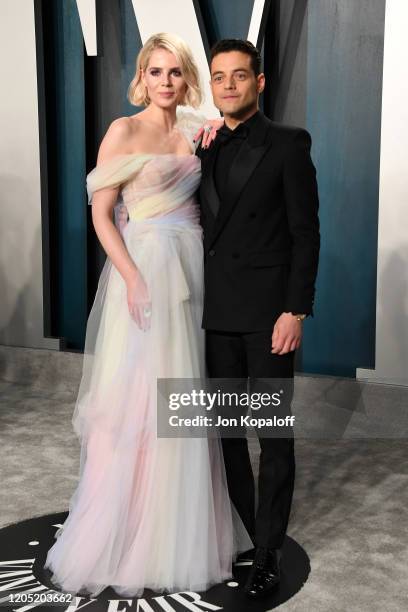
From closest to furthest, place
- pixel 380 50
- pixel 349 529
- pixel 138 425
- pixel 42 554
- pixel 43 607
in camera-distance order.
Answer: pixel 43 607 < pixel 138 425 < pixel 42 554 < pixel 349 529 < pixel 380 50

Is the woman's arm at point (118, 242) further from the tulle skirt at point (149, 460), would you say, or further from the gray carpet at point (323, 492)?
the gray carpet at point (323, 492)

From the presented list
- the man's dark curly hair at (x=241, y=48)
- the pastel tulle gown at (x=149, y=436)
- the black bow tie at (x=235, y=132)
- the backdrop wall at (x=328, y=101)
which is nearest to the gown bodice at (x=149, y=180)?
the pastel tulle gown at (x=149, y=436)

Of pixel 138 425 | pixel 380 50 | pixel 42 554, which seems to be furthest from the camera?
pixel 380 50

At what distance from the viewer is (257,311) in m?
2.52

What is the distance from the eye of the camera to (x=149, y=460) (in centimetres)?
265

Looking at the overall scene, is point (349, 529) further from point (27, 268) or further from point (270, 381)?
point (27, 268)

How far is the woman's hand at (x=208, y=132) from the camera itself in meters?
2.62

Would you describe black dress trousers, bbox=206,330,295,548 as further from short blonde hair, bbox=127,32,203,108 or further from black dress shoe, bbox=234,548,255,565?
short blonde hair, bbox=127,32,203,108

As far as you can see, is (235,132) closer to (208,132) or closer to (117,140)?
(208,132)

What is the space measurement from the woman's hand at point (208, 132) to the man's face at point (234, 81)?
0.16 m

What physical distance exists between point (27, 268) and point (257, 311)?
3.32 meters

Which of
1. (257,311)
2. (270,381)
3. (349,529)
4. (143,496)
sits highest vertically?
(257,311)

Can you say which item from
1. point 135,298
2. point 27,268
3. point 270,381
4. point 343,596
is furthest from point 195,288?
point 27,268

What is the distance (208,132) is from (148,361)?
765 mm
